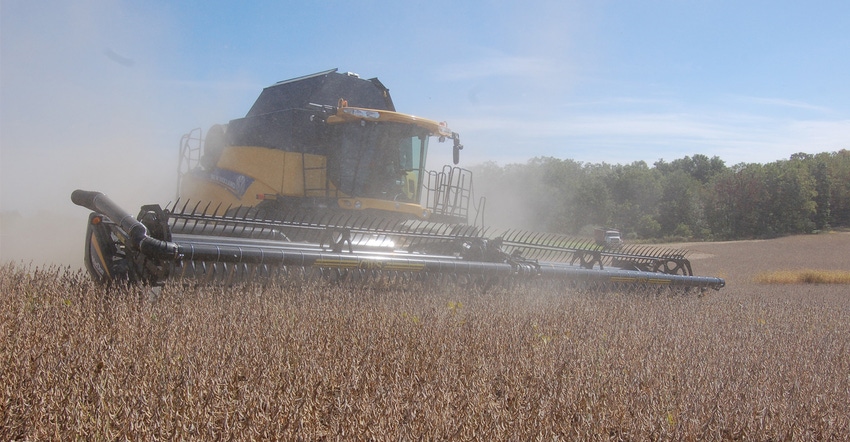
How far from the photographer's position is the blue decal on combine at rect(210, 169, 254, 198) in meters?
7.71

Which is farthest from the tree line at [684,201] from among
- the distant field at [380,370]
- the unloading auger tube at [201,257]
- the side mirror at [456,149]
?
the distant field at [380,370]

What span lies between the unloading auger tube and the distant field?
185 mm

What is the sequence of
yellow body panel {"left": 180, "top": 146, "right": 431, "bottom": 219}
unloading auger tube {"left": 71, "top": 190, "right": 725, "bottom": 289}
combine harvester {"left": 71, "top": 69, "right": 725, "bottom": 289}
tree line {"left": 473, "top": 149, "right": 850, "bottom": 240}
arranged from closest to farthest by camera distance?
unloading auger tube {"left": 71, "top": 190, "right": 725, "bottom": 289} → combine harvester {"left": 71, "top": 69, "right": 725, "bottom": 289} → yellow body panel {"left": 180, "top": 146, "right": 431, "bottom": 219} → tree line {"left": 473, "top": 149, "right": 850, "bottom": 240}

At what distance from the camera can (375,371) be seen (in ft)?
9.46

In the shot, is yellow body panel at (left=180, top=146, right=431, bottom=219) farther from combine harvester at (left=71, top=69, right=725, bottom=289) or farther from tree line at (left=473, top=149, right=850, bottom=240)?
tree line at (left=473, top=149, right=850, bottom=240)

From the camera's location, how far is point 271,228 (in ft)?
18.1

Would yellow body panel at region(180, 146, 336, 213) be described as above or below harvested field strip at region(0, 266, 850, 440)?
above

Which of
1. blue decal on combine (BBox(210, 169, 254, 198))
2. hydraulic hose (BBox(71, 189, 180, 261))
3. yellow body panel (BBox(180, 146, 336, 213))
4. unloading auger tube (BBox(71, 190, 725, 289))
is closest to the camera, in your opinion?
hydraulic hose (BBox(71, 189, 180, 261))

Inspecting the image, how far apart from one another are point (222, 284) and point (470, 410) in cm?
261

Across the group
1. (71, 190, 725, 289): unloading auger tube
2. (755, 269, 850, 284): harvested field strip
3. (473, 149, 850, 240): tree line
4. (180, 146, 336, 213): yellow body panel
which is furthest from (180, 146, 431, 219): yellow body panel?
(473, 149, 850, 240): tree line

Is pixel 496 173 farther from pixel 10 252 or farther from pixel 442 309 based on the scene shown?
pixel 442 309

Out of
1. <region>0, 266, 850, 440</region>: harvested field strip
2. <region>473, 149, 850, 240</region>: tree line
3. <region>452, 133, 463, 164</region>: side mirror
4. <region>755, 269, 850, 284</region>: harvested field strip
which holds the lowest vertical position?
<region>0, 266, 850, 440</region>: harvested field strip

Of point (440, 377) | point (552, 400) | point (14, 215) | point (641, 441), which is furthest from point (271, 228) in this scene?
point (14, 215)

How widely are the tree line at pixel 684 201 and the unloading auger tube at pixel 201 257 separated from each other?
28053 millimetres
